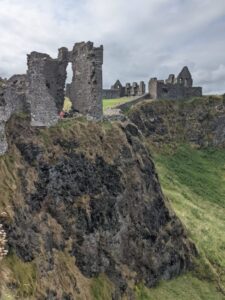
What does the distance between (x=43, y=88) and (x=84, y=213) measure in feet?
30.8

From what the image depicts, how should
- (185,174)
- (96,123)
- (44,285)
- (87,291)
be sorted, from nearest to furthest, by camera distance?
(44,285) < (87,291) < (96,123) < (185,174)

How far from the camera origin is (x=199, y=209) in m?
58.4

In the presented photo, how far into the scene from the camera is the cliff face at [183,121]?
258ft

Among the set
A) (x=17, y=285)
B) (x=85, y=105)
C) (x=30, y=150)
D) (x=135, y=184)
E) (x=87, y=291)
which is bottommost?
(x=87, y=291)

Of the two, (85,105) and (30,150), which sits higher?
(85,105)

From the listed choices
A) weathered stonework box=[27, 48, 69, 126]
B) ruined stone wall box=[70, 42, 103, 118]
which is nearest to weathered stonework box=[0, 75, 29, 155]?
weathered stonework box=[27, 48, 69, 126]

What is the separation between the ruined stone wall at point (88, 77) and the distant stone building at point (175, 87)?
4030 centimetres

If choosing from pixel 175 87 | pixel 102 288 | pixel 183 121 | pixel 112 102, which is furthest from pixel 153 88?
pixel 102 288

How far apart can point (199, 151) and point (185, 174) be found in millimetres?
11746

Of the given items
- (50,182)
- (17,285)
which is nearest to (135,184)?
(50,182)

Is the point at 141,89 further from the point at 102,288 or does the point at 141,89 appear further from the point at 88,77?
the point at 102,288

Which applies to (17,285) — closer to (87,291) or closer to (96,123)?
(87,291)

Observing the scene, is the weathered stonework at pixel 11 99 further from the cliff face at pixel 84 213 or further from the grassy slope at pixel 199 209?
the grassy slope at pixel 199 209

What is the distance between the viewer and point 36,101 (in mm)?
37031
